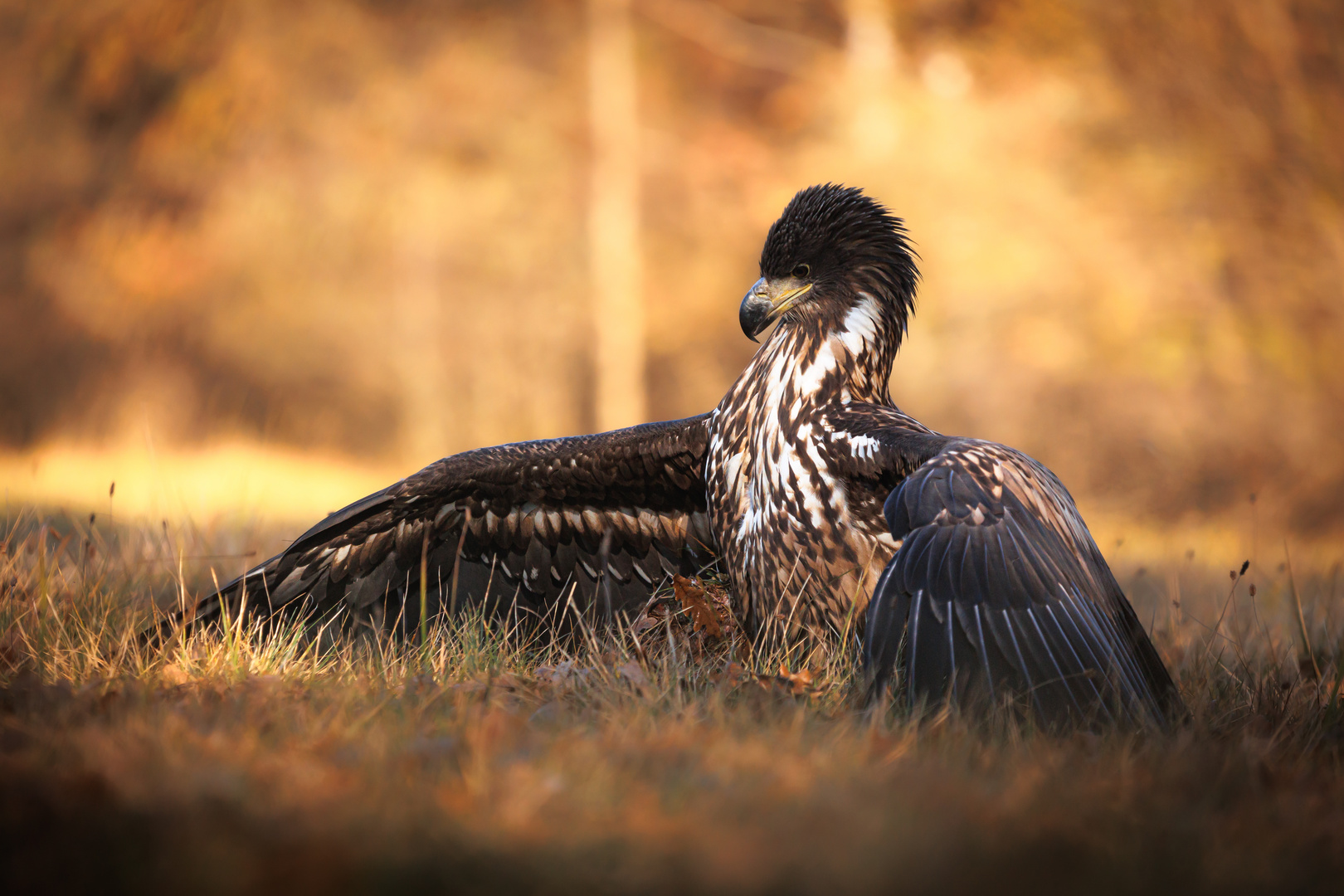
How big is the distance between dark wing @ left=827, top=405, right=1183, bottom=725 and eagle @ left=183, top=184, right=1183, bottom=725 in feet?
0.04

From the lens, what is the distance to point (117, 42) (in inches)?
608

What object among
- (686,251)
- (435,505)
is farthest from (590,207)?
(435,505)

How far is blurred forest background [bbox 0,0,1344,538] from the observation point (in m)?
Answer: 13.4

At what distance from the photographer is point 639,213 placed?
50.5 feet

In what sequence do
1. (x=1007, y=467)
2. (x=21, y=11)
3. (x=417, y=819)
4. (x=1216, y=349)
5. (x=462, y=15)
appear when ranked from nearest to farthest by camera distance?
(x=417, y=819)
(x=1007, y=467)
(x=1216, y=349)
(x=21, y=11)
(x=462, y=15)

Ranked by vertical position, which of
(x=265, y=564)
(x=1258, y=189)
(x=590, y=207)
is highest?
(x=590, y=207)

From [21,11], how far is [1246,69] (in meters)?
18.4

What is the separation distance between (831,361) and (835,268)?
40 cm

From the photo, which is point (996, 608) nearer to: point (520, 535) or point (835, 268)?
point (835, 268)

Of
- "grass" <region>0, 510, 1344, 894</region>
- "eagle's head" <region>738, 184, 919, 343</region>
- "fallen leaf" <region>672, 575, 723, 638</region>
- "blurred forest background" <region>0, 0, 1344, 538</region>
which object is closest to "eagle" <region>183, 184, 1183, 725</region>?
"eagle's head" <region>738, 184, 919, 343</region>

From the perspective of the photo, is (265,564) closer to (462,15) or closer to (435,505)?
(435,505)

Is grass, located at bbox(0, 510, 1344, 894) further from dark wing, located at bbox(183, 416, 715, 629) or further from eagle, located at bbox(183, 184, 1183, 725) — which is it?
dark wing, located at bbox(183, 416, 715, 629)

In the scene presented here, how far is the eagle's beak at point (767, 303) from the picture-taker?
3.86 meters

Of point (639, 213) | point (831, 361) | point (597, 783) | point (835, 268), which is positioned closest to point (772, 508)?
point (831, 361)
